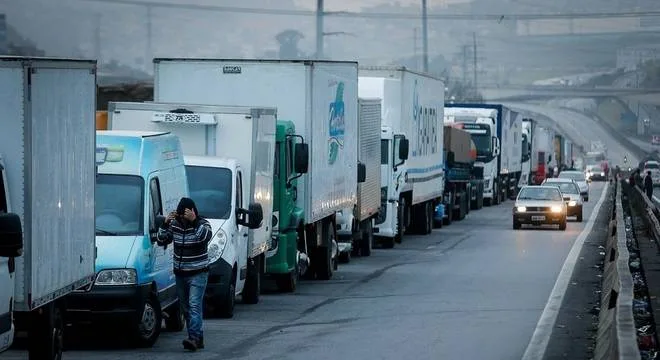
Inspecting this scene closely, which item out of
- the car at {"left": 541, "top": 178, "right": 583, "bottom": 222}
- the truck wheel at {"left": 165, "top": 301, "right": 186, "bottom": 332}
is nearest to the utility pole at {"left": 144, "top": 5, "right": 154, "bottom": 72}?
the truck wheel at {"left": 165, "top": 301, "right": 186, "bottom": 332}

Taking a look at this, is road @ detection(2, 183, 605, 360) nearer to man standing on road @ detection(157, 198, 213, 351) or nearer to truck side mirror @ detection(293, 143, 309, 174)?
man standing on road @ detection(157, 198, 213, 351)

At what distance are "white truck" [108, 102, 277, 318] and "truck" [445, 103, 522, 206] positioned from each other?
39.5 metres

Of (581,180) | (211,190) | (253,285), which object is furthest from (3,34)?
(581,180)

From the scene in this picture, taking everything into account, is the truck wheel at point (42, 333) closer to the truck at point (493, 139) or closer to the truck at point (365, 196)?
the truck at point (365, 196)

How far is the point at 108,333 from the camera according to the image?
17969 mm

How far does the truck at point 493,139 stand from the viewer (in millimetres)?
64188

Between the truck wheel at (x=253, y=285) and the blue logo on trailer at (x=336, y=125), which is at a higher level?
the blue logo on trailer at (x=336, y=125)

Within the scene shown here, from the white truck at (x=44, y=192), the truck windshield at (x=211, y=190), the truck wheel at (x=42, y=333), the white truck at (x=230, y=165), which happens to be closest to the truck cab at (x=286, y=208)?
the white truck at (x=230, y=165)

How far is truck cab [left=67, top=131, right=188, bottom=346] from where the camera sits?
16.2 meters

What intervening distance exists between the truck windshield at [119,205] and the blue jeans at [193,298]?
0.88 metres

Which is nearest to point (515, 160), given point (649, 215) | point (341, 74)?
point (649, 215)

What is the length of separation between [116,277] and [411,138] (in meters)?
23.9

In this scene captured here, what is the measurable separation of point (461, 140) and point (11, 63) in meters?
43.6

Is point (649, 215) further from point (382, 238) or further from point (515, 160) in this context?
point (515, 160)
